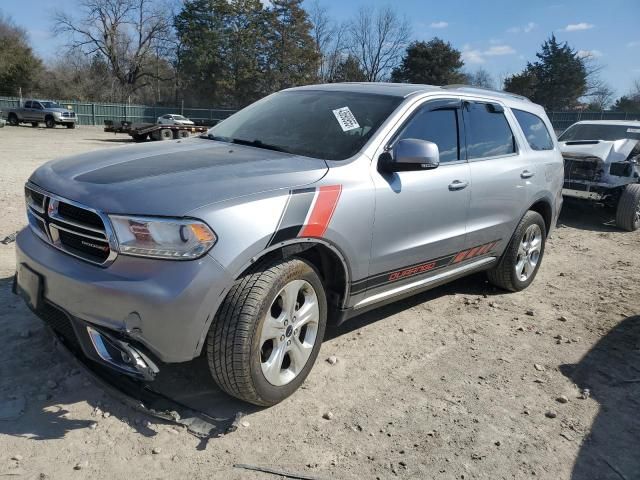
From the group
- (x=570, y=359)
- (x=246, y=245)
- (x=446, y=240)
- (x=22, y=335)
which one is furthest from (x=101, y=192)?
(x=570, y=359)

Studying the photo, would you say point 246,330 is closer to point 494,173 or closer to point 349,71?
A: point 494,173

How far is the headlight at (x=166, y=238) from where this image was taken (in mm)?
2428

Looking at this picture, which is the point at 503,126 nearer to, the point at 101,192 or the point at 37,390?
the point at 101,192

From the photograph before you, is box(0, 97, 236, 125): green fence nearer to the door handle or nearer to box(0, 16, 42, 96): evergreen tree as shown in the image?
box(0, 16, 42, 96): evergreen tree

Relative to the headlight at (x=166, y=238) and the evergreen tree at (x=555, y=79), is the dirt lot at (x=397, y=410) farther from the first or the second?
the evergreen tree at (x=555, y=79)

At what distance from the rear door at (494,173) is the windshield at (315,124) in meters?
0.91

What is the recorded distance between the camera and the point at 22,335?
136 inches

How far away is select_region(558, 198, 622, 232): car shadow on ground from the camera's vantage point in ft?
29.8

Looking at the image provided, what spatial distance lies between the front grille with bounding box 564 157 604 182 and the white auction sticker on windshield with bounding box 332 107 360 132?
273 inches

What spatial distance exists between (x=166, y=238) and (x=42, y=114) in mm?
34266

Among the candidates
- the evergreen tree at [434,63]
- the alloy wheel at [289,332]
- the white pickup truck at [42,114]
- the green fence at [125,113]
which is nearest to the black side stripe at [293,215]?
the alloy wheel at [289,332]

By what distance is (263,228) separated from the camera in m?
2.61

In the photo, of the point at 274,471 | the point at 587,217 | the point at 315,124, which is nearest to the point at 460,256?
the point at 315,124

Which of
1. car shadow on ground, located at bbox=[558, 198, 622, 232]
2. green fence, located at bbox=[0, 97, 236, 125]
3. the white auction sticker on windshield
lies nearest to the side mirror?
the white auction sticker on windshield
